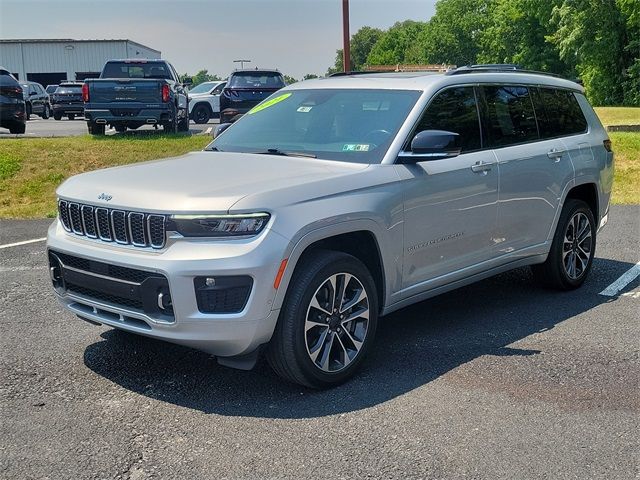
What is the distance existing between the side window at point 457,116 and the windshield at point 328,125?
0.17 m

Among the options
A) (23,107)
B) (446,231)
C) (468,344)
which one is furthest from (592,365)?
(23,107)

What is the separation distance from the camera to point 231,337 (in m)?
4.20

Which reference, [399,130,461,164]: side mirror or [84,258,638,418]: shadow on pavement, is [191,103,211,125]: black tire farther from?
[399,130,461,164]: side mirror

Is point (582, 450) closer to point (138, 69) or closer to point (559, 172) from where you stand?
point (559, 172)

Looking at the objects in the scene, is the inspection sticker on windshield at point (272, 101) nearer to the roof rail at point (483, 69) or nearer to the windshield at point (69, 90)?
the roof rail at point (483, 69)

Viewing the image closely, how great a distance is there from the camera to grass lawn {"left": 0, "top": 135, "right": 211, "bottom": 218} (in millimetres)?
12352

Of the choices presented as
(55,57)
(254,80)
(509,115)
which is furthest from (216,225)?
(55,57)

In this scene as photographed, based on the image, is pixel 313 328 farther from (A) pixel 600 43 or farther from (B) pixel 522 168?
(A) pixel 600 43

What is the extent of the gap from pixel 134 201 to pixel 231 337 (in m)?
0.94

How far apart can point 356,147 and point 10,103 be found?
15955 mm

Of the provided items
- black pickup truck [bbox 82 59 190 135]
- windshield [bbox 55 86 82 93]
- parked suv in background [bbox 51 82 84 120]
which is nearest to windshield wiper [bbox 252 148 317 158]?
black pickup truck [bbox 82 59 190 135]

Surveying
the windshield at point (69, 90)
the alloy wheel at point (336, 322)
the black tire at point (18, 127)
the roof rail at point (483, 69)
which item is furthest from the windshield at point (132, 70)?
the alloy wheel at point (336, 322)

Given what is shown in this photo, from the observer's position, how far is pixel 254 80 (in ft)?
70.0

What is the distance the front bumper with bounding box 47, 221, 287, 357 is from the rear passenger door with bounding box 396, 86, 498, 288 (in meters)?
1.19
